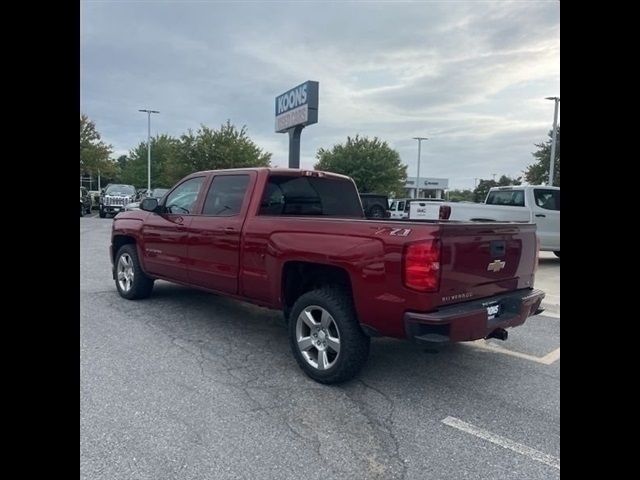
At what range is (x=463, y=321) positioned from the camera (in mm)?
3369

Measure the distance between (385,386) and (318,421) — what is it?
0.85 meters

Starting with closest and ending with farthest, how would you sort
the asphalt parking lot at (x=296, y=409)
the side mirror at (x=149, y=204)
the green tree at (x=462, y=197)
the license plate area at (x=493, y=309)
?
the asphalt parking lot at (x=296, y=409) < the license plate area at (x=493, y=309) < the side mirror at (x=149, y=204) < the green tree at (x=462, y=197)

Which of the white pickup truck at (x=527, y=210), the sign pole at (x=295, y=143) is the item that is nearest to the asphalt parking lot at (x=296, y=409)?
the white pickup truck at (x=527, y=210)

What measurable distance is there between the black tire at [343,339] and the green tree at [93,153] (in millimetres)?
34573

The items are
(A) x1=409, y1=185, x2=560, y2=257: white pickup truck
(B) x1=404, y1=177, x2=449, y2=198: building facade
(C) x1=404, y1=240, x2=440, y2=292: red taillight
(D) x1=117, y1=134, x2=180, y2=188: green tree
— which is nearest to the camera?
(C) x1=404, y1=240, x2=440, y2=292: red taillight

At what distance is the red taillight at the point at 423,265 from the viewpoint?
10.7 feet

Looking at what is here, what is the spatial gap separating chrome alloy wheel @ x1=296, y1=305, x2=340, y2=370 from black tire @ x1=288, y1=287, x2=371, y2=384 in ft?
0.13

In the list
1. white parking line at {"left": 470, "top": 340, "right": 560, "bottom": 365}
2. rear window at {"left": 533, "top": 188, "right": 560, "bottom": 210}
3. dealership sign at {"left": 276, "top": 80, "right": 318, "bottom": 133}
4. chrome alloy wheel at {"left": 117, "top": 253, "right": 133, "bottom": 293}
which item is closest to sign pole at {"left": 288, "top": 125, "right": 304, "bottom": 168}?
dealership sign at {"left": 276, "top": 80, "right": 318, "bottom": 133}

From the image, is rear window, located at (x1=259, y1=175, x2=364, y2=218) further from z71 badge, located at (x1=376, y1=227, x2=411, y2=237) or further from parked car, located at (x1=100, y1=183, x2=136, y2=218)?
parked car, located at (x1=100, y1=183, x2=136, y2=218)

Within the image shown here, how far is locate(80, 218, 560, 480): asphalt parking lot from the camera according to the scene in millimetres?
2744

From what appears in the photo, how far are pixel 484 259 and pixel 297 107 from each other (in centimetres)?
1331

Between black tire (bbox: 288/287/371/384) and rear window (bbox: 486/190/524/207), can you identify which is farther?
rear window (bbox: 486/190/524/207)

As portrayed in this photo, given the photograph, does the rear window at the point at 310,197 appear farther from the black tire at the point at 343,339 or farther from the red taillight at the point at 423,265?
the red taillight at the point at 423,265

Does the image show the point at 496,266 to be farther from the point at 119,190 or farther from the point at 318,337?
the point at 119,190
